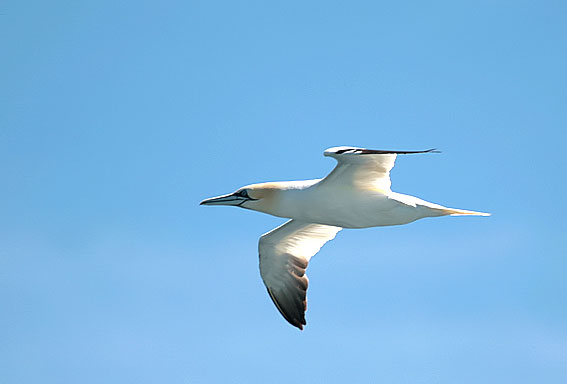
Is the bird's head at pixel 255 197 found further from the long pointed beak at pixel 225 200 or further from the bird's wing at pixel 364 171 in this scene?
the bird's wing at pixel 364 171

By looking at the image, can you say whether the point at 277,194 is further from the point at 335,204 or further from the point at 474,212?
the point at 474,212

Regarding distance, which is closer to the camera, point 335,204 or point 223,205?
point 335,204

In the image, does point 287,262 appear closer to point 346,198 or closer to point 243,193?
point 243,193

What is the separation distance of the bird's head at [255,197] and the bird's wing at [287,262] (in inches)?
66.8

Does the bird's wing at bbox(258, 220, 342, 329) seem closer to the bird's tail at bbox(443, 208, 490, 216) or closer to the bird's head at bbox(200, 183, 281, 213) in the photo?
the bird's head at bbox(200, 183, 281, 213)

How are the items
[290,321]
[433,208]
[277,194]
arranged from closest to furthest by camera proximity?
[433,208] → [277,194] → [290,321]

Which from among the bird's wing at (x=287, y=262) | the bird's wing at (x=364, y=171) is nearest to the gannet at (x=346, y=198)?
the bird's wing at (x=364, y=171)

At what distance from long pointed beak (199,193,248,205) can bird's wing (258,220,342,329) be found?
1597 mm

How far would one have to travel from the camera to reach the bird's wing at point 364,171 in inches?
431

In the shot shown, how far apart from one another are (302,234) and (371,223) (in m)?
2.61

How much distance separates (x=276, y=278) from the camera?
45.1 feet

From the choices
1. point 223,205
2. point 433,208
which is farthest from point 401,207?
point 223,205

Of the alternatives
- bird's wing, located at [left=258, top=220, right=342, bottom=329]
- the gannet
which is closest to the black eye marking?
the gannet

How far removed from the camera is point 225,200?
12.2m
